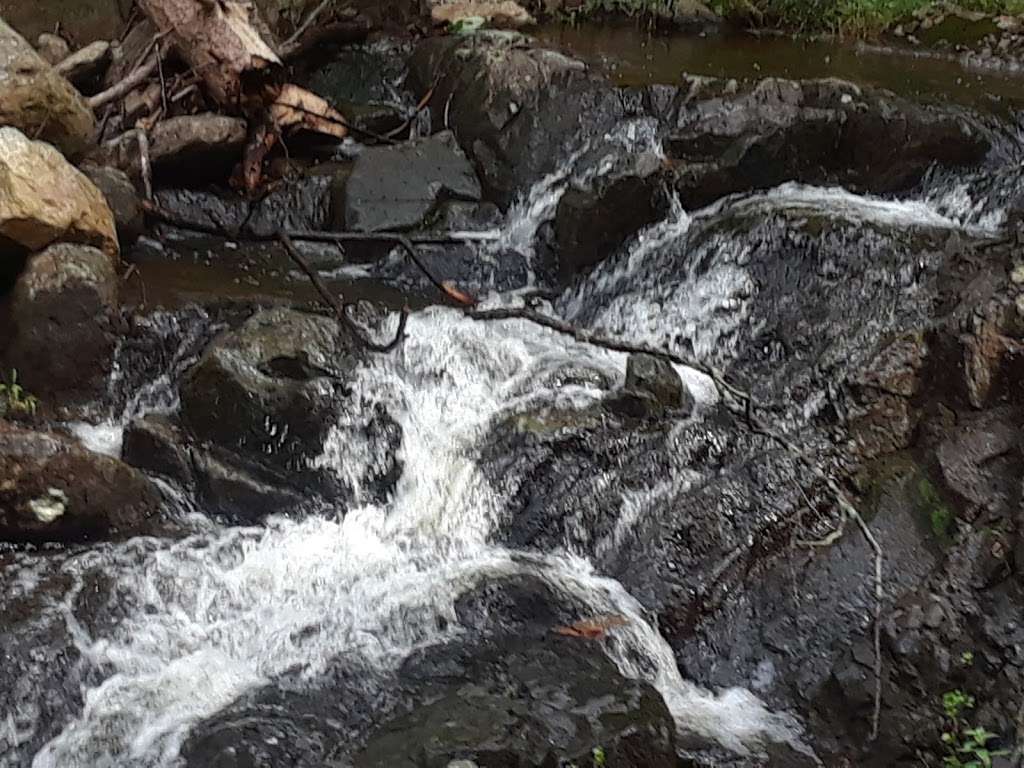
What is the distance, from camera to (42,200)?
480 centimetres

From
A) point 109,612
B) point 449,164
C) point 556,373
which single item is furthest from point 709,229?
point 109,612

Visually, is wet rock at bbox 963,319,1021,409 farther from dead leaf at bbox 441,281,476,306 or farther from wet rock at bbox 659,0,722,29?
wet rock at bbox 659,0,722,29

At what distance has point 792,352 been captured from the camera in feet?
16.3

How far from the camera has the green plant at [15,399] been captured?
4.52 metres

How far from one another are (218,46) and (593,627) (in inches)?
195

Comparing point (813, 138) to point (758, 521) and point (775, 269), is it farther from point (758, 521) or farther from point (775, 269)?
point (758, 521)

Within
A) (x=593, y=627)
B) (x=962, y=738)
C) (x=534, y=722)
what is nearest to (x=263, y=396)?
(x=593, y=627)

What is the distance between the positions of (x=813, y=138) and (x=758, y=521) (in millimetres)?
3265

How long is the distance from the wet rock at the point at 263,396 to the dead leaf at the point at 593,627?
4.84 ft

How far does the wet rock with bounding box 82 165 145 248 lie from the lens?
19.1 feet

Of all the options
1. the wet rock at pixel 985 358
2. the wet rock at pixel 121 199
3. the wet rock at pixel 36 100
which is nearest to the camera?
the wet rock at pixel 985 358

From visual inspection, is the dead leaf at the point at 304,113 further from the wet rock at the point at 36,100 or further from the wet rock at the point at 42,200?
the wet rock at the point at 42,200

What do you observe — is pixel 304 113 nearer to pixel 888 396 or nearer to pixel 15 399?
pixel 15 399

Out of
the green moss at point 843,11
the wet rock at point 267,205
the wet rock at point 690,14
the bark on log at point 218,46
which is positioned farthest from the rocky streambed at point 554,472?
the wet rock at point 690,14
